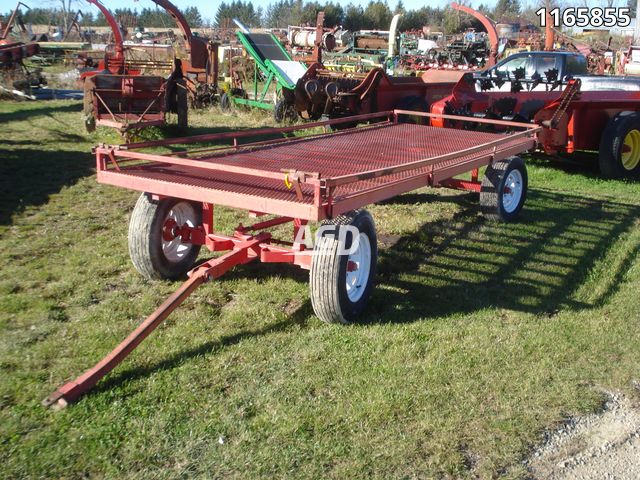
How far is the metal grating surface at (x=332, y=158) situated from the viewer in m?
4.19

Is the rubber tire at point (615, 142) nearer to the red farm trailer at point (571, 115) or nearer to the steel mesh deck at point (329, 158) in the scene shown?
the red farm trailer at point (571, 115)

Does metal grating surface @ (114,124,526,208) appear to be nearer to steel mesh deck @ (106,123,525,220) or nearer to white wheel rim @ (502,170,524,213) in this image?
steel mesh deck @ (106,123,525,220)

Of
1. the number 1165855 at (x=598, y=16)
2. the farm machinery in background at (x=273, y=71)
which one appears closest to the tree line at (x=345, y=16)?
Answer: the number 1165855 at (x=598, y=16)

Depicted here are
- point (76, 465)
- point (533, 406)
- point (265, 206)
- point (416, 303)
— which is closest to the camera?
point (76, 465)

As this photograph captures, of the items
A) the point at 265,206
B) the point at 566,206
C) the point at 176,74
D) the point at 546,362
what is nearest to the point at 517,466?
the point at 546,362

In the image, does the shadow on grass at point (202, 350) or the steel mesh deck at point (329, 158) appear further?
the steel mesh deck at point (329, 158)

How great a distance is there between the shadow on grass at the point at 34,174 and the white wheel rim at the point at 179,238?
2.25m

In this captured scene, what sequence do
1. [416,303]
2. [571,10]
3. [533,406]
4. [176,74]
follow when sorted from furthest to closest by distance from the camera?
[571,10], [176,74], [416,303], [533,406]

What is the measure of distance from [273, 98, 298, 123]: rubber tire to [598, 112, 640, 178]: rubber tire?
239 inches

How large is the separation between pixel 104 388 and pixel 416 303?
2241mm

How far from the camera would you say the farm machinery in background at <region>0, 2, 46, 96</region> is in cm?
1220

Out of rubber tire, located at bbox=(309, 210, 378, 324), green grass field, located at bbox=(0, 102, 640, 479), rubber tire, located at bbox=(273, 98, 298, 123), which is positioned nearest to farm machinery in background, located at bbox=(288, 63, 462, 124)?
rubber tire, located at bbox=(273, 98, 298, 123)

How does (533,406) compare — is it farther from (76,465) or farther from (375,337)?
(76,465)

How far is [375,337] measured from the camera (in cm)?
411
